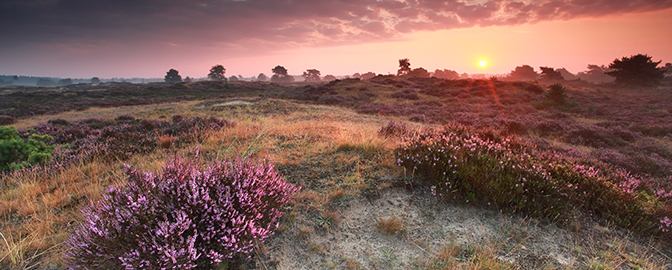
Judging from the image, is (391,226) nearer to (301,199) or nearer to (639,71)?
(301,199)

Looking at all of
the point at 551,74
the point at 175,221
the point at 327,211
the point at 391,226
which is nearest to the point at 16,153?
the point at 175,221

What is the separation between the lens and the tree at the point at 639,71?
132ft

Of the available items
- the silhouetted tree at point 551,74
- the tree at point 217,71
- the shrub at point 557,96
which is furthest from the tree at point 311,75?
the shrub at point 557,96

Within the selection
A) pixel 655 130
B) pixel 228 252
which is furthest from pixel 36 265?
pixel 655 130

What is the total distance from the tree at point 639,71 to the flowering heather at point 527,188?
191 feet

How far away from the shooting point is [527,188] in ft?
12.7

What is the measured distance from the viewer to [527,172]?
4.05m

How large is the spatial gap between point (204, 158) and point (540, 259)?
5.55 metres

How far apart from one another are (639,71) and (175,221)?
65.4 metres

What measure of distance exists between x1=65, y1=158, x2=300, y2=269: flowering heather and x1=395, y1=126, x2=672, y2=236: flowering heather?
265cm

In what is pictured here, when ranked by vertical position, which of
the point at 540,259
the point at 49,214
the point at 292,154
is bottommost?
the point at 540,259

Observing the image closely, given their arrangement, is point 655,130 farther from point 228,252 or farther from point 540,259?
point 228,252

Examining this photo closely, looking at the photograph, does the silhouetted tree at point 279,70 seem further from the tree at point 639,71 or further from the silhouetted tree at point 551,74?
the tree at point 639,71

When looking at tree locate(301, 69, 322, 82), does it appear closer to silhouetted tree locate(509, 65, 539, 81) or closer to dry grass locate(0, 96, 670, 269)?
silhouetted tree locate(509, 65, 539, 81)
